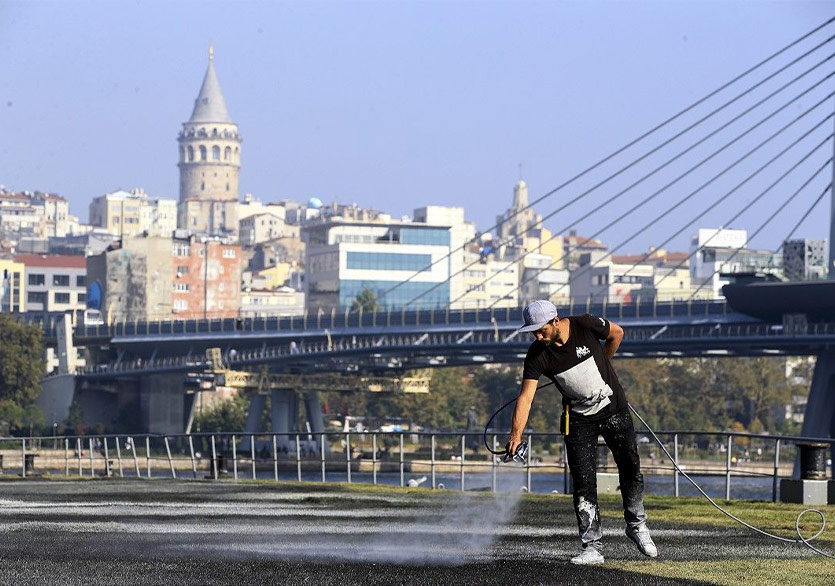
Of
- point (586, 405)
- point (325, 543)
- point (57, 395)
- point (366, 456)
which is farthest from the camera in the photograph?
point (57, 395)

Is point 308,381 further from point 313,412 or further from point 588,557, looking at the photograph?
point 588,557

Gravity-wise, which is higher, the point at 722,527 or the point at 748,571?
the point at 748,571

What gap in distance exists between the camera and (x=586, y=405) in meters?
13.8

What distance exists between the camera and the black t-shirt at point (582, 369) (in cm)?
1348

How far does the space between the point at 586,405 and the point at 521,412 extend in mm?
694

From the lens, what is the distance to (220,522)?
60.3 feet

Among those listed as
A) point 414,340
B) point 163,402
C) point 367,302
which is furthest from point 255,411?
point 367,302

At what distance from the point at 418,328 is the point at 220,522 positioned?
105m

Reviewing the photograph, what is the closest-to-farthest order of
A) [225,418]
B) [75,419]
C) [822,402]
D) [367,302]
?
[822,402]
[75,419]
[225,418]
[367,302]

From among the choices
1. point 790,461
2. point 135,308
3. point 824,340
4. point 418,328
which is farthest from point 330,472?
point 135,308

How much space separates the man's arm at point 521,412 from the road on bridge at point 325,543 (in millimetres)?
863

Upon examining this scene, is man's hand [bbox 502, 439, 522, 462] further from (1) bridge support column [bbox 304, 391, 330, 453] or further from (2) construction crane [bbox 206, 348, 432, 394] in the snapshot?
(1) bridge support column [bbox 304, 391, 330, 453]

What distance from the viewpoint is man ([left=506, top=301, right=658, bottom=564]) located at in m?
13.4

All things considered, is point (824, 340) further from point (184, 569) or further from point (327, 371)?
Result: point (184, 569)
